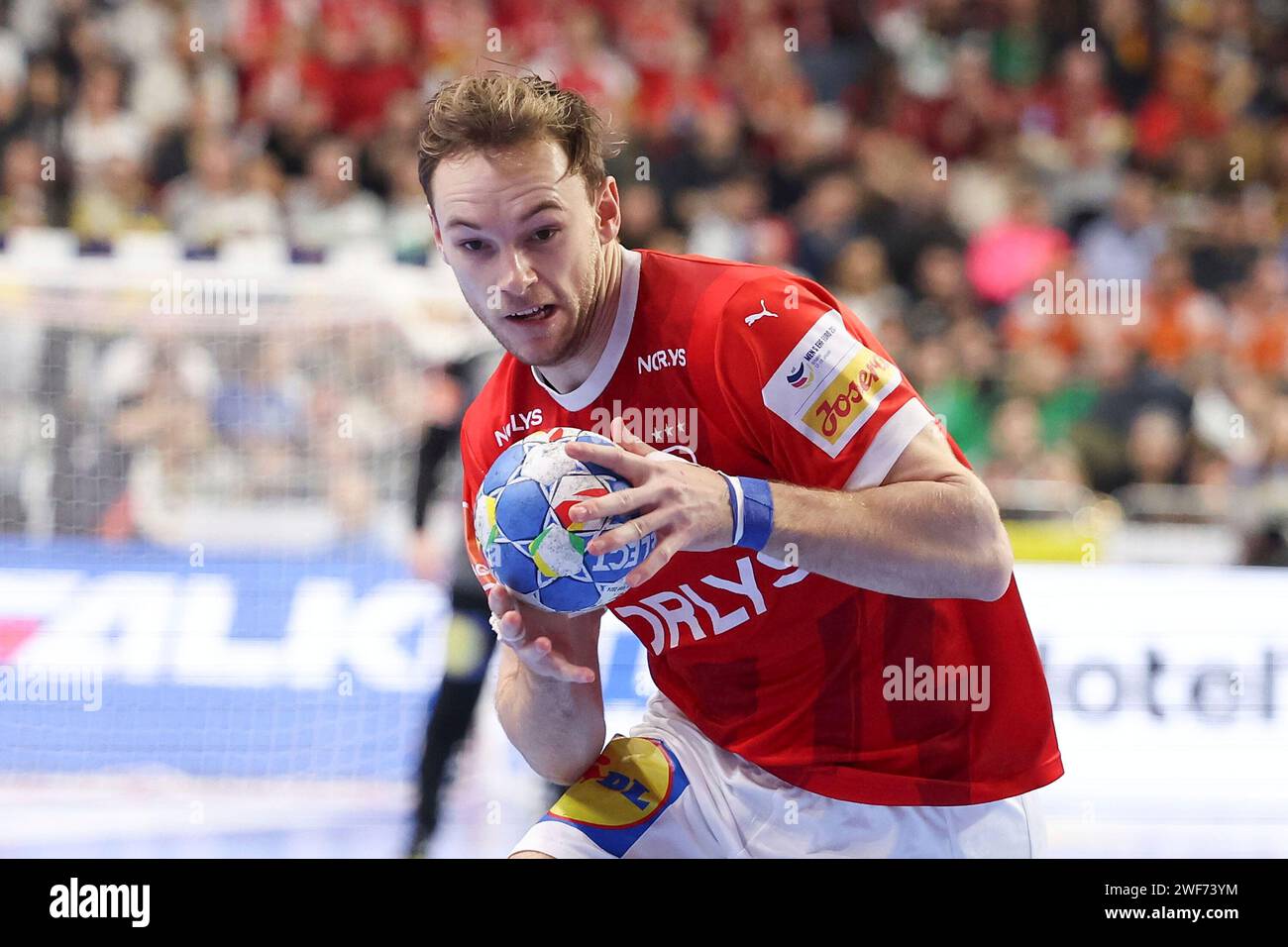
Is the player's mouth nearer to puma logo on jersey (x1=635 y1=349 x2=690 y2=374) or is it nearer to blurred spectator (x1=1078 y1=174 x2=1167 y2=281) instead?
puma logo on jersey (x1=635 y1=349 x2=690 y2=374)

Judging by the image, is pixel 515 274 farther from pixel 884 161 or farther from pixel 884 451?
pixel 884 161

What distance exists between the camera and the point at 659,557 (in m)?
2.19

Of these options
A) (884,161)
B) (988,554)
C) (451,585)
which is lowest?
(451,585)

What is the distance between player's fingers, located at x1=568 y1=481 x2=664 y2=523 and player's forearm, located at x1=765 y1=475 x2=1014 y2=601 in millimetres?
240

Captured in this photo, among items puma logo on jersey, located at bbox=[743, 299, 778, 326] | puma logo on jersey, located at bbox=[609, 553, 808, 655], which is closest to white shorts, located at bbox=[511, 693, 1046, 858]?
puma logo on jersey, located at bbox=[609, 553, 808, 655]

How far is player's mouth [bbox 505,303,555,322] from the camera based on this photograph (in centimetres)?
257

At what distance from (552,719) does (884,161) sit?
571 cm

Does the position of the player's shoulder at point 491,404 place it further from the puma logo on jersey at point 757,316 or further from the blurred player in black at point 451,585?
the blurred player in black at point 451,585

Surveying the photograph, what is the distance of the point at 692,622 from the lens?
2744 mm

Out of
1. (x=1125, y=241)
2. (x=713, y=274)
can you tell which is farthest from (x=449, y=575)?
(x=1125, y=241)

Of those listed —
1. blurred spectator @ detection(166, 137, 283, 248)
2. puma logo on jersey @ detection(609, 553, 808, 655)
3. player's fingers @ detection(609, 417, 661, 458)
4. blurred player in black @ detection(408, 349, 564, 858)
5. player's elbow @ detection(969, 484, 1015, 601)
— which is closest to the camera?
player's fingers @ detection(609, 417, 661, 458)

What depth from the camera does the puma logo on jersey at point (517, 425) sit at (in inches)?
108
